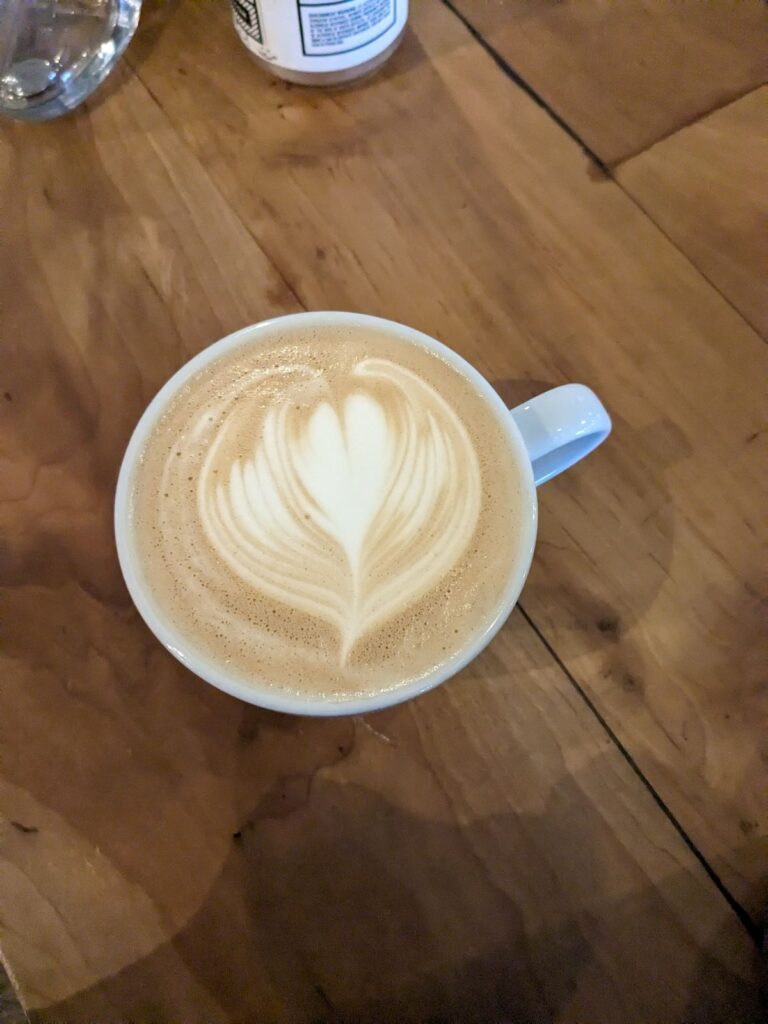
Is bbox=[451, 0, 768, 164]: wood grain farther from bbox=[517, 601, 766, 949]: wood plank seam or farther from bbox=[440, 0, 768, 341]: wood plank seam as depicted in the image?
bbox=[517, 601, 766, 949]: wood plank seam

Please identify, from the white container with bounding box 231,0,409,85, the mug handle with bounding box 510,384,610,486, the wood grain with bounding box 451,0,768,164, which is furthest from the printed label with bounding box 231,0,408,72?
the mug handle with bounding box 510,384,610,486

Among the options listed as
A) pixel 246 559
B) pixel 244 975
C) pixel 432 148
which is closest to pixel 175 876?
pixel 244 975

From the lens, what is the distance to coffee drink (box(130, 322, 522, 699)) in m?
0.41

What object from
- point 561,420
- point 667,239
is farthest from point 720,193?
point 561,420

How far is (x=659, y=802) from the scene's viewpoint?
17.8 inches

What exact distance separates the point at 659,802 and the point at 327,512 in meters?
0.26

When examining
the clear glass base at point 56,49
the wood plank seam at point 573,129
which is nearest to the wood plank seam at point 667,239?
the wood plank seam at point 573,129

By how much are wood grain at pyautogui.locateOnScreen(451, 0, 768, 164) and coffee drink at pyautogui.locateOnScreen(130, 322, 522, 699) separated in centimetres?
31

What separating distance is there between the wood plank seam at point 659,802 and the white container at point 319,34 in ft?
1.44

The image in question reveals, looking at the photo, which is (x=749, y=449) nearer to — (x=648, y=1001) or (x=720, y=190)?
(x=720, y=190)

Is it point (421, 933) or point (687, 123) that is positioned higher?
point (687, 123)

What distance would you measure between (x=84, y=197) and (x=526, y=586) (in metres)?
0.45

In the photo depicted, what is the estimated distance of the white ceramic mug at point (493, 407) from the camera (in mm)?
398

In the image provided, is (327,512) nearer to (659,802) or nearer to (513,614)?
(513,614)
